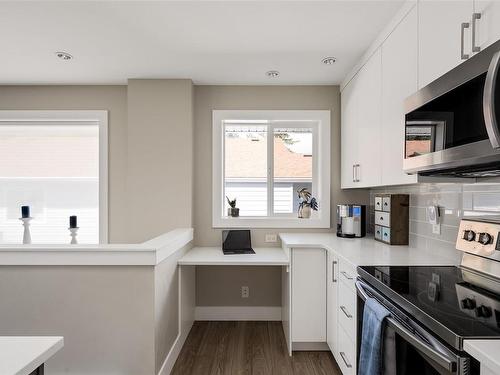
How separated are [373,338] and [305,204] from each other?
6.85ft

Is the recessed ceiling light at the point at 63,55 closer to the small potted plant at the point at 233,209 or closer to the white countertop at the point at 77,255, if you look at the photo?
the white countertop at the point at 77,255

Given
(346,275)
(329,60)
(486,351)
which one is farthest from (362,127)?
(486,351)

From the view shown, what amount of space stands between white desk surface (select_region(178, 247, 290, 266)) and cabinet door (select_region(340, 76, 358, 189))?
3.01 ft

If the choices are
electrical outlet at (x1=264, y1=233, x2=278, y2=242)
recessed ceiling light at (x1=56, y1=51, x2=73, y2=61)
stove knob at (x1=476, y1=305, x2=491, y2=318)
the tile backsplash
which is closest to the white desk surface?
electrical outlet at (x1=264, y1=233, x2=278, y2=242)

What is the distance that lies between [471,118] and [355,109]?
5.24 ft

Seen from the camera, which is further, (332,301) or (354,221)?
(354,221)

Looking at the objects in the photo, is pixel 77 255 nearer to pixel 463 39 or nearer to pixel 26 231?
pixel 26 231

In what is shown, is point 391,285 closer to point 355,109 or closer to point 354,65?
point 355,109

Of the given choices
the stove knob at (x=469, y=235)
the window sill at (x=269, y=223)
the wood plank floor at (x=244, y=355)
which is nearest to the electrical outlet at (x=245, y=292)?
the wood plank floor at (x=244, y=355)

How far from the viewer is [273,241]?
3.23 metres

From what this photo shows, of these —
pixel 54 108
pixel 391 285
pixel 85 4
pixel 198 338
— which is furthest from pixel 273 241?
pixel 54 108

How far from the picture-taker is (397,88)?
6.20ft

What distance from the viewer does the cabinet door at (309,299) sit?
7.97ft

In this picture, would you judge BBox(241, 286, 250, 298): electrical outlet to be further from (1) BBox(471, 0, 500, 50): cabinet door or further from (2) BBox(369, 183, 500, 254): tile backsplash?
(1) BBox(471, 0, 500, 50): cabinet door
